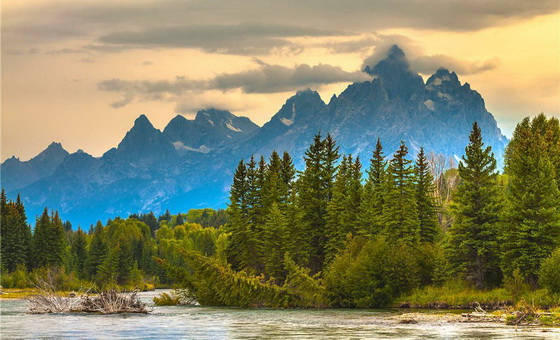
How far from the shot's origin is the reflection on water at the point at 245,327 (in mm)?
53062

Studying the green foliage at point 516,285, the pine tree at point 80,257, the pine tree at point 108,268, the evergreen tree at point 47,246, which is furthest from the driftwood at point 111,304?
the pine tree at point 80,257

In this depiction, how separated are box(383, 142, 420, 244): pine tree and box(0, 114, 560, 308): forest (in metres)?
0.16

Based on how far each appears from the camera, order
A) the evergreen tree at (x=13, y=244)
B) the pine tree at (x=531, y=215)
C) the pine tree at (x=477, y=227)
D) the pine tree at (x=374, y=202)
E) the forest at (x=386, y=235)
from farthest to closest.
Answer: the evergreen tree at (x=13, y=244)
the pine tree at (x=374, y=202)
the pine tree at (x=477, y=227)
the forest at (x=386, y=235)
the pine tree at (x=531, y=215)

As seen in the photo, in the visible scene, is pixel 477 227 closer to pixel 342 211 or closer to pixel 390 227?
pixel 390 227

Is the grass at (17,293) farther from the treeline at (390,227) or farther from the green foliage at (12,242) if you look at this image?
the treeline at (390,227)

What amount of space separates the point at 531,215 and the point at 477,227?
6920mm

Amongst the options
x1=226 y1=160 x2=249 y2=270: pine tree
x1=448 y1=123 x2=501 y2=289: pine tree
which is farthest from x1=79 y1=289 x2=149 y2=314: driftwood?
x1=448 y1=123 x2=501 y2=289: pine tree

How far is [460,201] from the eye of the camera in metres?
86.4

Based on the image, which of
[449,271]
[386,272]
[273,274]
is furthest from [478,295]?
[273,274]

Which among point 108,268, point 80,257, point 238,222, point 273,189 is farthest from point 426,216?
point 80,257

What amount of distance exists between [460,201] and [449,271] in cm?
784

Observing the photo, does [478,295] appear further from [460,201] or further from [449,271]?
[460,201]

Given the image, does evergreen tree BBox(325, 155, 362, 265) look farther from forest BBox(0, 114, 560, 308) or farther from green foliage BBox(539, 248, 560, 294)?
green foliage BBox(539, 248, 560, 294)

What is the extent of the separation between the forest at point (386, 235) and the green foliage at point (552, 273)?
0.11 m
